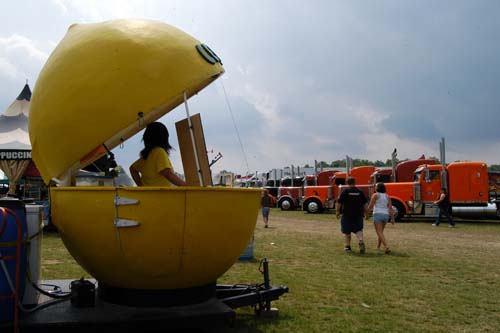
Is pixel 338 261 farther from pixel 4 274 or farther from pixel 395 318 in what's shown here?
pixel 4 274

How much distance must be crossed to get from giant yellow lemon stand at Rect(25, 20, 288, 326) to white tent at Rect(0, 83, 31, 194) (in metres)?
10.8

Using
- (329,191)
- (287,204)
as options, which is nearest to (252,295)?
(329,191)

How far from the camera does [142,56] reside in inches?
159

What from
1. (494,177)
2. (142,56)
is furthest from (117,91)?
(494,177)

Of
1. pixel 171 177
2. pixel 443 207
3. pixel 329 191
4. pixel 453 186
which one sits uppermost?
pixel 171 177

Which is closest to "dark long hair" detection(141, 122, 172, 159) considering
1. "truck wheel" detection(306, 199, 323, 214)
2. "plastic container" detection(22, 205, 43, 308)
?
"plastic container" detection(22, 205, 43, 308)

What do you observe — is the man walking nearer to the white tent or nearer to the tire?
the white tent

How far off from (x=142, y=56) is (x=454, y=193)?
1864 centimetres

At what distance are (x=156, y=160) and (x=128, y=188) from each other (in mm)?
725

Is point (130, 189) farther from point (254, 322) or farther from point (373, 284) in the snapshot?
point (373, 284)

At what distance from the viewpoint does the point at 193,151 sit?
4.53m

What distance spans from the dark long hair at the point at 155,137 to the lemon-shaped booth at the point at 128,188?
171 mm

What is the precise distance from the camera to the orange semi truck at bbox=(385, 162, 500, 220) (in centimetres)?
1977

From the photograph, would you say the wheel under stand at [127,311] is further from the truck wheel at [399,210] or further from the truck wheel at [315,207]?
the truck wheel at [315,207]
